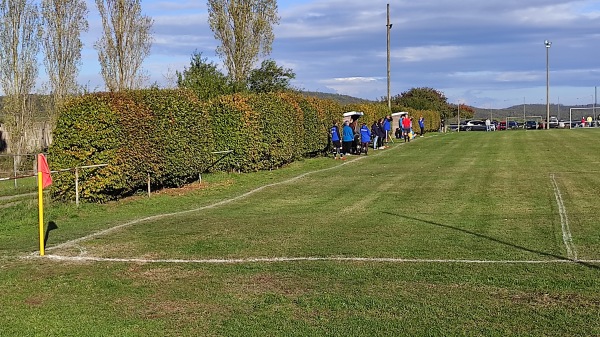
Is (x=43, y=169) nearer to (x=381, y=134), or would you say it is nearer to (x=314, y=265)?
(x=314, y=265)

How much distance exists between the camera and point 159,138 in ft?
55.7

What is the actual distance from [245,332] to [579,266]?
4.34 meters

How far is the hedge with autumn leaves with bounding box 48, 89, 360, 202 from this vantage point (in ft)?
49.1

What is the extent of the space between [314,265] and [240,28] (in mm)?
31556

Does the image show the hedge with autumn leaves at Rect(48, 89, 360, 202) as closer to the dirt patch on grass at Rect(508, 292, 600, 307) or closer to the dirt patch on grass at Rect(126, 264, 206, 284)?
the dirt patch on grass at Rect(126, 264, 206, 284)

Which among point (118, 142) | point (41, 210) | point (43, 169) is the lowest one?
point (41, 210)

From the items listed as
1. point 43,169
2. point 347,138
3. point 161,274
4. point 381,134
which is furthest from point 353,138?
point 161,274

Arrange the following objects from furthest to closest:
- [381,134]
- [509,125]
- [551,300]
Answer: [509,125] → [381,134] → [551,300]

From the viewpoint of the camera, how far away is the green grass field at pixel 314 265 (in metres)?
6.06

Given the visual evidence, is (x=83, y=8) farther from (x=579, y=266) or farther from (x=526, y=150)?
(x=579, y=266)

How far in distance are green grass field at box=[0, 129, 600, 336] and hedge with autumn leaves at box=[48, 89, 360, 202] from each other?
794mm

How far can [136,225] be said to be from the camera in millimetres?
12125

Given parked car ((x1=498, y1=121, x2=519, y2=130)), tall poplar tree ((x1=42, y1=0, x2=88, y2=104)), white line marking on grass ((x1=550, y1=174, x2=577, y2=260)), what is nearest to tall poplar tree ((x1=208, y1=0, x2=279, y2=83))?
tall poplar tree ((x1=42, y1=0, x2=88, y2=104))

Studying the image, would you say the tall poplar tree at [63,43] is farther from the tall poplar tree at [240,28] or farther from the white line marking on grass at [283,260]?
the white line marking on grass at [283,260]
